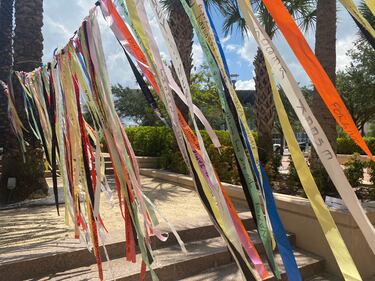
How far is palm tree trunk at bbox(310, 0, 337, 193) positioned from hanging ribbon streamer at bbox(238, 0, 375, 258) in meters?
4.92

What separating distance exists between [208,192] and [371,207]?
3417mm

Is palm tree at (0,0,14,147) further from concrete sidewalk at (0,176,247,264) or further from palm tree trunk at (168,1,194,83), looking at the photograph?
palm tree trunk at (168,1,194,83)

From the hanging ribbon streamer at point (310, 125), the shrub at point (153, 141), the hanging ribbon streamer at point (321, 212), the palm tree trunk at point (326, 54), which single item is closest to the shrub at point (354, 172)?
the palm tree trunk at point (326, 54)

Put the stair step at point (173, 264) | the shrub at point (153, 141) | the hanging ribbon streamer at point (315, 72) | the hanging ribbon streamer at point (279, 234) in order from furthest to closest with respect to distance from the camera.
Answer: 1. the shrub at point (153, 141)
2. the stair step at point (173, 264)
3. the hanging ribbon streamer at point (279, 234)
4. the hanging ribbon streamer at point (315, 72)

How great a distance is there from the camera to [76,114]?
3238mm

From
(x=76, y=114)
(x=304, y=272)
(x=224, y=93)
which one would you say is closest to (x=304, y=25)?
(x=304, y=272)

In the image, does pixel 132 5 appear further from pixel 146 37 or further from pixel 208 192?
pixel 208 192

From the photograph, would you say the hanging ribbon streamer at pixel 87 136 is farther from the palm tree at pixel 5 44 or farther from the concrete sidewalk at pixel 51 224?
the palm tree at pixel 5 44

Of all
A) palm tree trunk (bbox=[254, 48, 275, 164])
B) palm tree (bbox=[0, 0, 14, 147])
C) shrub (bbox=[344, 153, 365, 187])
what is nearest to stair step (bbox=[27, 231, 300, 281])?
shrub (bbox=[344, 153, 365, 187])

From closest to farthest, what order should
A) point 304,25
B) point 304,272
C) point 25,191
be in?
point 304,272 → point 25,191 → point 304,25

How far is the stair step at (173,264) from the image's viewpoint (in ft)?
11.4

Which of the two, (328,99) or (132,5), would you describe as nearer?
(328,99)

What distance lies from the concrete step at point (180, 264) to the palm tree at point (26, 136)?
360 cm

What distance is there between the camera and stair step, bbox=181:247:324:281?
3.81 m
